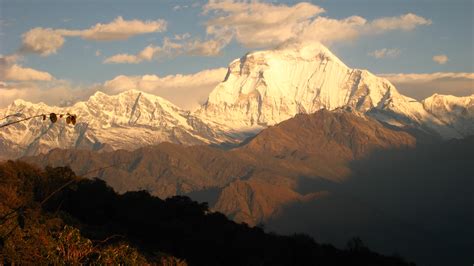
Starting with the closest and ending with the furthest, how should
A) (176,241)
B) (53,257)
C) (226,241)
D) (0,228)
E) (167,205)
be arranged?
(53,257), (0,228), (176,241), (226,241), (167,205)

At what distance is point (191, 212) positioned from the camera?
16675cm

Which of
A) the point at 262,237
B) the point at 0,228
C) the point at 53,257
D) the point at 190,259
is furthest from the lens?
the point at 262,237

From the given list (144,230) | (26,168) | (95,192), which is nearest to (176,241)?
(144,230)

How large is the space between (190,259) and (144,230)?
17682 mm

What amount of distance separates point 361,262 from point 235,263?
24.1m

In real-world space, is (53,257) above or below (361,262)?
above

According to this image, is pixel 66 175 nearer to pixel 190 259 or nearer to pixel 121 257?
pixel 190 259

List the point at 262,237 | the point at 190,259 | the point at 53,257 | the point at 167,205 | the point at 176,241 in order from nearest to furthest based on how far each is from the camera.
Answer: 1. the point at 53,257
2. the point at 190,259
3. the point at 176,241
4. the point at 262,237
5. the point at 167,205

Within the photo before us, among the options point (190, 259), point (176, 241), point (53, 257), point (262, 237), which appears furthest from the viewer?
point (262, 237)

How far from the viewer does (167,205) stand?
170 metres

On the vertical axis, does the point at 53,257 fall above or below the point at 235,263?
above

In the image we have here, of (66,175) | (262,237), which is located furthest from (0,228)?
(66,175)

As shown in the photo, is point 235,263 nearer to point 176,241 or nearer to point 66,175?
point 176,241

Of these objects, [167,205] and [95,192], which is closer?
[95,192]
